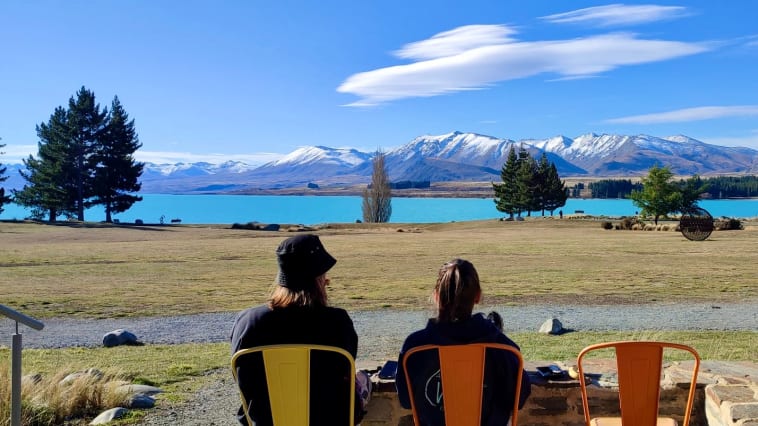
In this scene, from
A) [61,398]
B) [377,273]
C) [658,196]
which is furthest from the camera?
[658,196]

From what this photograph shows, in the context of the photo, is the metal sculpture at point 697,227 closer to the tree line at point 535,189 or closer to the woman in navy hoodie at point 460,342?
the woman in navy hoodie at point 460,342

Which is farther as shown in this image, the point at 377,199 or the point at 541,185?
the point at 377,199

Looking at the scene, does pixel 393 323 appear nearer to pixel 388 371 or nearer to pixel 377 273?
pixel 388 371

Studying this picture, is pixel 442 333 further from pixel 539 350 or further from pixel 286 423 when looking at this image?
pixel 539 350

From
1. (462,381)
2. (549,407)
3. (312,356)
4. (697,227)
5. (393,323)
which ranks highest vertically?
(312,356)

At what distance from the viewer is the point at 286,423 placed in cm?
318

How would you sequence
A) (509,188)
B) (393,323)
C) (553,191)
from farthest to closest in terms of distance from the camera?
(509,188)
(553,191)
(393,323)

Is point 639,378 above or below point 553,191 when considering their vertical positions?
below

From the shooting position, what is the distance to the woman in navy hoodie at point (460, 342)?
3.51 meters

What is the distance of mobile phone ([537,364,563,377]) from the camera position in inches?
190

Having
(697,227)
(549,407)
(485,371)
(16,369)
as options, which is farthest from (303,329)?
(697,227)

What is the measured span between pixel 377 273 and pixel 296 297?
1731cm

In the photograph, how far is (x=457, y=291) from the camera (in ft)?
11.5

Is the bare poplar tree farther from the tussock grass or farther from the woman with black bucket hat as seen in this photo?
the woman with black bucket hat
